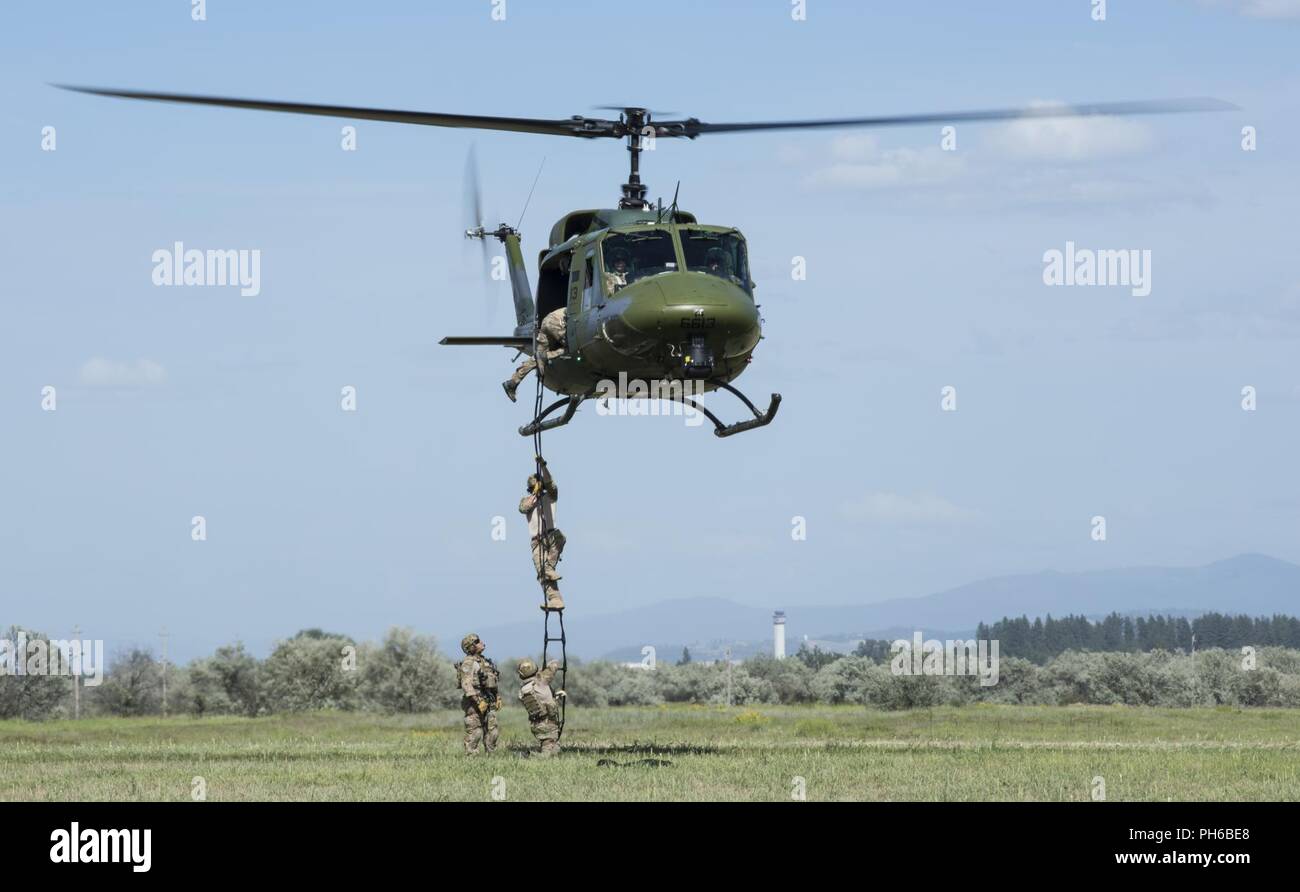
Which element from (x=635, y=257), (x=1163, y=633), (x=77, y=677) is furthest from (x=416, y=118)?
(x=1163, y=633)

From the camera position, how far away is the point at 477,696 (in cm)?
2666

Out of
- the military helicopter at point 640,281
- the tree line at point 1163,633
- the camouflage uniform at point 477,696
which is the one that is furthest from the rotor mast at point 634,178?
the tree line at point 1163,633

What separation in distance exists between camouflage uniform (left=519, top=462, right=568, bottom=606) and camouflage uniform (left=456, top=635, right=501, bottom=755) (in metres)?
1.48

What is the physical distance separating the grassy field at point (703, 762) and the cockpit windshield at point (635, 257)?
7.00 metres

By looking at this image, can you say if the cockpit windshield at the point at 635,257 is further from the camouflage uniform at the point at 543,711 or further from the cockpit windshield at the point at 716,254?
the camouflage uniform at the point at 543,711

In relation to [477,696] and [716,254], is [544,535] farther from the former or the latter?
[716,254]

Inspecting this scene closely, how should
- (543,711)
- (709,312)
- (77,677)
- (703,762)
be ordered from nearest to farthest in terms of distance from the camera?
(709,312) < (703,762) < (543,711) < (77,677)

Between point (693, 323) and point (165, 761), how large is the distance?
11216mm

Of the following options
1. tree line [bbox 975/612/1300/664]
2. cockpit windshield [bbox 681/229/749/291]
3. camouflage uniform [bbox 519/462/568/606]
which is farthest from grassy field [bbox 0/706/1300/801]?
tree line [bbox 975/612/1300/664]

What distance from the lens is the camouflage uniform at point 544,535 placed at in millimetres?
27234

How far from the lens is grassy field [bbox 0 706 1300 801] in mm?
20625

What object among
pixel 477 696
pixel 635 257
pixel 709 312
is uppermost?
pixel 635 257

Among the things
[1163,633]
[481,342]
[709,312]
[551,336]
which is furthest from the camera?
[1163,633]

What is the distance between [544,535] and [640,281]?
16.7 ft
